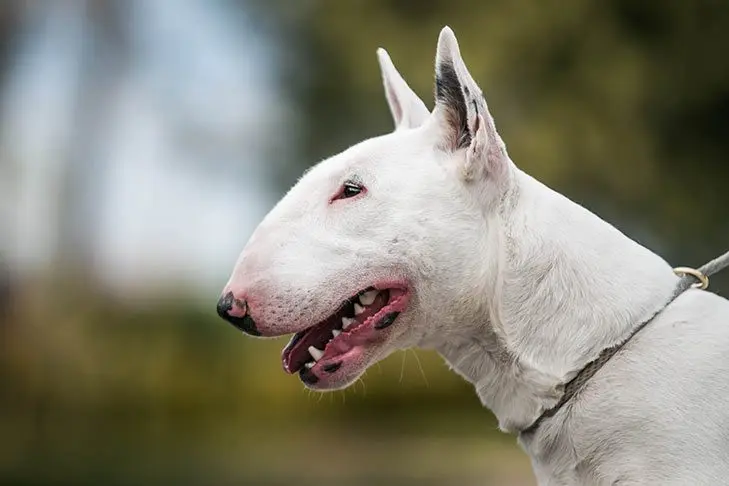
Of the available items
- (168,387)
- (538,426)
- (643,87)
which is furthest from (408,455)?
(538,426)

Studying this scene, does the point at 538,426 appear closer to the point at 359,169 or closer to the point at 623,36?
the point at 359,169

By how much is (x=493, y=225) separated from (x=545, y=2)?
40.0 feet

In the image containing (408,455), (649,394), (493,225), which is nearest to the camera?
(649,394)

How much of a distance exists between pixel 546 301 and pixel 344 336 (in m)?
0.48

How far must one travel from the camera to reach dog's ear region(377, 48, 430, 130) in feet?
9.37

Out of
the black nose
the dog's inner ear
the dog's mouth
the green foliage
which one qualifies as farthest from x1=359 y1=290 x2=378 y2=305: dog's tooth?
the green foliage

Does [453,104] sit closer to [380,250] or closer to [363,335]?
[380,250]

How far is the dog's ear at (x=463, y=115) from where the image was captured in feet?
7.88

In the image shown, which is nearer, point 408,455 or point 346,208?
point 346,208

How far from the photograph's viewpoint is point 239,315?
2.34 m

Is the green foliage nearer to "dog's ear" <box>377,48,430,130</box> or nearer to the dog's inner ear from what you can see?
"dog's ear" <box>377,48,430,130</box>

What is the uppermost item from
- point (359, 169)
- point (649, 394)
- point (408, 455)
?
point (359, 169)

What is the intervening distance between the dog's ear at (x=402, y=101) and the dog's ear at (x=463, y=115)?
0.32 metres

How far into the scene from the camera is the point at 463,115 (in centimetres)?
248
